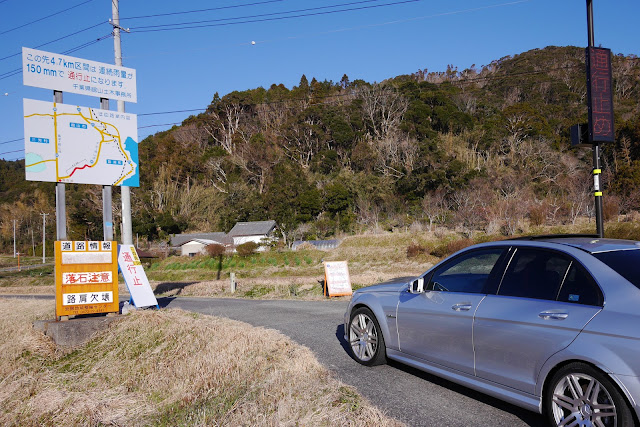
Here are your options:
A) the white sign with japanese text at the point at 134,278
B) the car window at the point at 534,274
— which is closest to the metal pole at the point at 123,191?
the white sign with japanese text at the point at 134,278

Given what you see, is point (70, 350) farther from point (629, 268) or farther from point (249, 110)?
point (249, 110)

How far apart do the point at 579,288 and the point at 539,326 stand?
0.45 m

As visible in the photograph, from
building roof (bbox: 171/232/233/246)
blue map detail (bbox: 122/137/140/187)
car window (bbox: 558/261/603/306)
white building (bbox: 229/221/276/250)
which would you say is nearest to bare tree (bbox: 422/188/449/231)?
white building (bbox: 229/221/276/250)

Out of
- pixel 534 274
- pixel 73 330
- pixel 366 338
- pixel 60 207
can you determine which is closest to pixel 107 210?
pixel 60 207

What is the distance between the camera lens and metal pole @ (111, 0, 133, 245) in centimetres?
1332

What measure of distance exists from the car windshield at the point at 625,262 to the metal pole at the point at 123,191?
1118 centimetres

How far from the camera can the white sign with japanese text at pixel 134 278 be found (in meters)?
10.8

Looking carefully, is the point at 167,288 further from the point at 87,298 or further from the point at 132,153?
the point at 87,298

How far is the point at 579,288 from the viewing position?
4.21m

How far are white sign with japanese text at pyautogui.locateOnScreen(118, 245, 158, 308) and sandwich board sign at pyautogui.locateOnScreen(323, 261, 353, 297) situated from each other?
614 cm

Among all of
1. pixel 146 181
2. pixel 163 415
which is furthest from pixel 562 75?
pixel 163 415

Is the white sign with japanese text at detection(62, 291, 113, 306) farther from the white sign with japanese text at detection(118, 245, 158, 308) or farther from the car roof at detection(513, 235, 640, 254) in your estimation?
the car roof at detection(513, 235, 640, 254)

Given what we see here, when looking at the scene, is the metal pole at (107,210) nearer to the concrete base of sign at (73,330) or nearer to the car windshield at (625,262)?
the concrete base of sign at (73,330)

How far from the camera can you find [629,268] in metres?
4.12
